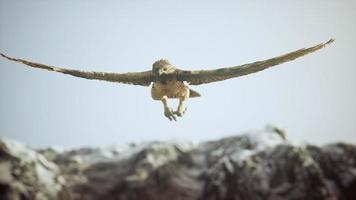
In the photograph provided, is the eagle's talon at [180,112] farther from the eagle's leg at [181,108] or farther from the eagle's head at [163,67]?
the eagle's head at [163,67]

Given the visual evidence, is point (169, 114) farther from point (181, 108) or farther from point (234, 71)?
point (234, 71)

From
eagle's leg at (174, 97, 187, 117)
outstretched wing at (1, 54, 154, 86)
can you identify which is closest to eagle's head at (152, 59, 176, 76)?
outstretched wing at (1, 54, 154, 86)

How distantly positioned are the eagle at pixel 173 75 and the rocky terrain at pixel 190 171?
1.75 meters

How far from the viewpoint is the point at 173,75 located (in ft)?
38.9

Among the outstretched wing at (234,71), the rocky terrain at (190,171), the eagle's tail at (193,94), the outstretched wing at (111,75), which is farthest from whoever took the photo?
the eagle's tail at (193,94)

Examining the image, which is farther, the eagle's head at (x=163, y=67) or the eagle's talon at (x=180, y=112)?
the eagle's head at (x=163, y=67)

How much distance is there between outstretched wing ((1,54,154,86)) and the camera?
1231 centimetres

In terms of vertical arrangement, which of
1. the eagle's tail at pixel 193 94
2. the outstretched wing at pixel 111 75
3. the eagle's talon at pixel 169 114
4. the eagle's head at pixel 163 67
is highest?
the eagle's head at pixel 163 67

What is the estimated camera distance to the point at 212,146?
407 inches

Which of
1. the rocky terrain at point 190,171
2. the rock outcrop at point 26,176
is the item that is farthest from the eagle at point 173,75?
the rock outcrop at point 26,176

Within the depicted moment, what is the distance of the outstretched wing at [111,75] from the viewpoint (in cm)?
1231

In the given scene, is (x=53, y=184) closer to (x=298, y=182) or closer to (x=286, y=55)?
(x=298, y=182)

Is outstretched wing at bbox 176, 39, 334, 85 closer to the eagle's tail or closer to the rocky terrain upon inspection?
the eagle's tail

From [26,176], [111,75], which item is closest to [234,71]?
[111,75]
